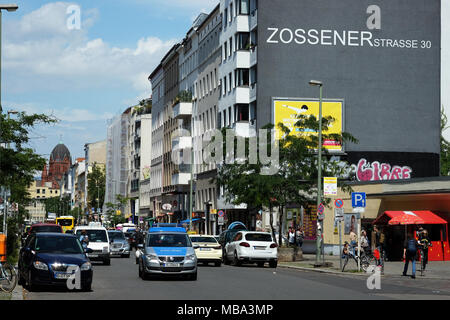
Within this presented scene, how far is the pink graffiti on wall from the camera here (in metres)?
69.1

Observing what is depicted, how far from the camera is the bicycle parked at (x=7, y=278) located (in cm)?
2211

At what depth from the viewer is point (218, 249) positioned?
41.8 m

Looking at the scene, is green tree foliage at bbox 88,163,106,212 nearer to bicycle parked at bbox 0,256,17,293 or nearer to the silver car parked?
the silver car parked

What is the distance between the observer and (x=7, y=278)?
22.3 meters

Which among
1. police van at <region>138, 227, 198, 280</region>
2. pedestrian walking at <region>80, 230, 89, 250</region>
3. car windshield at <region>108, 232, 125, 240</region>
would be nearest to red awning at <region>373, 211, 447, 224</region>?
pedestrian walking at <region>80, 230, 89, 250</region>

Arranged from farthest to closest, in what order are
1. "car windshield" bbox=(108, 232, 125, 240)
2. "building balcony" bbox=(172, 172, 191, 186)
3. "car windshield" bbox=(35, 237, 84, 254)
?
"building balcony" bbox=(172, 172, 191, 186)
"car windshield" bbox=(108, 232, 125, 240)
"car windshield" bbox=(35, 237, 84, 254)

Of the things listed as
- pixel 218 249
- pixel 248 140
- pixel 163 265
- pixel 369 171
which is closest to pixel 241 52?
pixel 369 171

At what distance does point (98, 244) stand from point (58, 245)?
60.0 ft

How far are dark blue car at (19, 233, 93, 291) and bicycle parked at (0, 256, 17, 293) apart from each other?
0.93 m

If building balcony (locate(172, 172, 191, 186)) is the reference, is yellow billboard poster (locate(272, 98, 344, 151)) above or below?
above

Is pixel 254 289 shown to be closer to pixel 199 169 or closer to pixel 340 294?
pixel 340 294

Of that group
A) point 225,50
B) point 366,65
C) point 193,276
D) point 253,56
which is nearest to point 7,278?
point 193,276

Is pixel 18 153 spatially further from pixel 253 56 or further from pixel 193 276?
pixel 253 56
